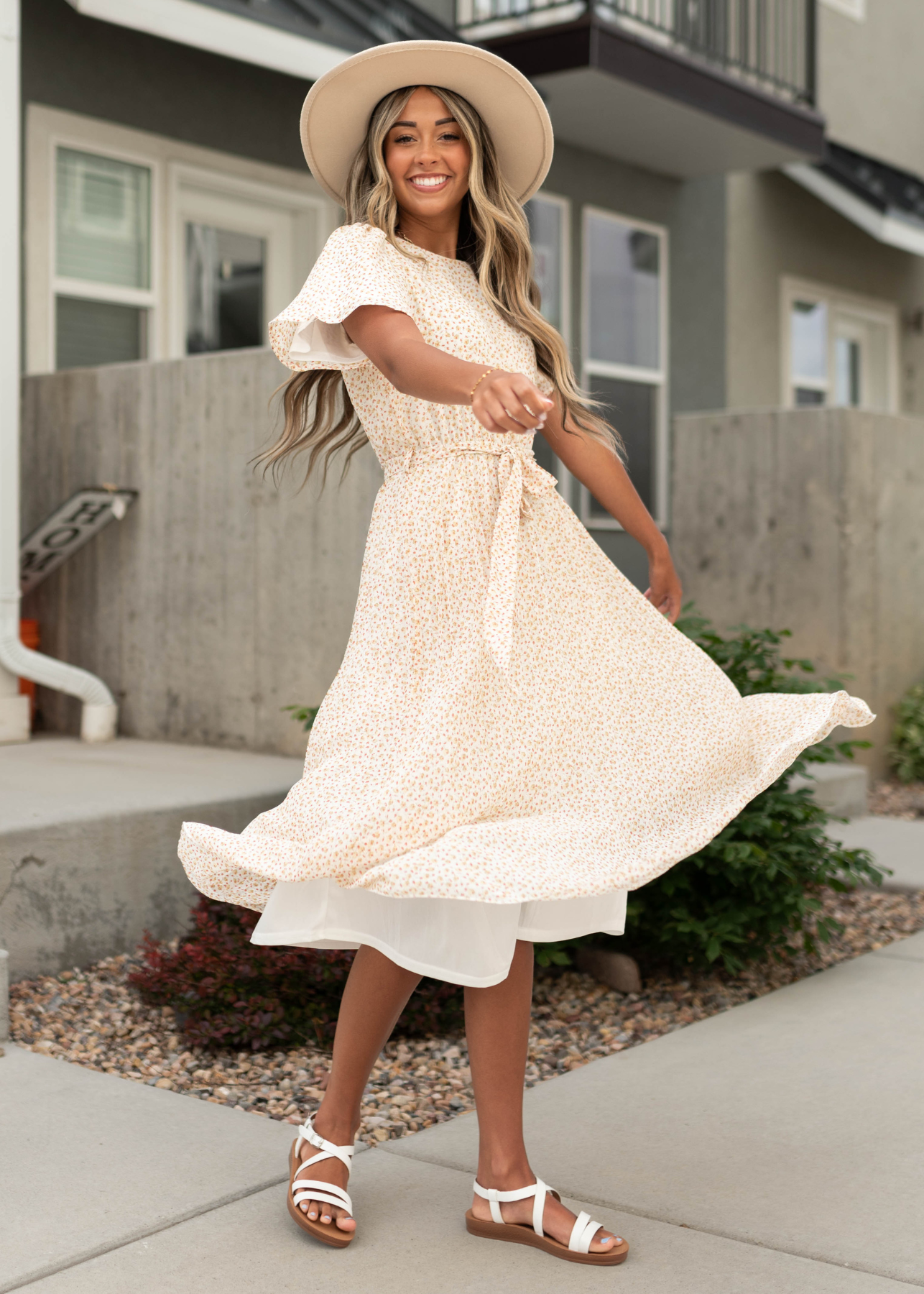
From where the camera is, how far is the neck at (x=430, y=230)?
8.02 ft

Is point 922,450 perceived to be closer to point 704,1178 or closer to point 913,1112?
point 913,1112

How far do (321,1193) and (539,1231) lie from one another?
Result: 35cm

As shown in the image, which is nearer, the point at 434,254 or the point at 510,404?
the point at 510,404

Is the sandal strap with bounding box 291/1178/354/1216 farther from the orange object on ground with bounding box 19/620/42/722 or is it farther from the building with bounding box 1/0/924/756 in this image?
the building with bounding box 1/0/924/756

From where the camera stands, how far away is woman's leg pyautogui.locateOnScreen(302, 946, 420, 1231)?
2289 millimetres

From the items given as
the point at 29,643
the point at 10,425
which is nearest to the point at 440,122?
the point at 10,425

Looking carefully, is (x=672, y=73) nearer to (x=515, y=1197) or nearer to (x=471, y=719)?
(x=471, y=719)

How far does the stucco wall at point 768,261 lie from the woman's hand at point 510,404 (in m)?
8.50

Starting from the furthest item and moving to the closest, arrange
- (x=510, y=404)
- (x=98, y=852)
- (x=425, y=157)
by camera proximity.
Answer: (x=98, y=852), (x=425, y=157), (x=510, y=404)

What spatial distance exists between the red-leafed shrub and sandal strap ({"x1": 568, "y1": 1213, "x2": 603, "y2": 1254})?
3.94ft

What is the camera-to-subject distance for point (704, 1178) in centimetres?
257

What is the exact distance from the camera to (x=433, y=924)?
218 cm

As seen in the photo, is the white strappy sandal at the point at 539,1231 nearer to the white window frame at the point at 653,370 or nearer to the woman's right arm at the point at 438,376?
the woman's right arm at the point at 438,376

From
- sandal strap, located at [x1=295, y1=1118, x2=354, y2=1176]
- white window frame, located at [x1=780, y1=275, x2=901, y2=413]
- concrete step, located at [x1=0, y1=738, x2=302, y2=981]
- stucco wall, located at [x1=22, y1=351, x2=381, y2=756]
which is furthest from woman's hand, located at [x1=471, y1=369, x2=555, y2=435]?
white window frame, located at [x1=780, y1=275, x2=901, y2=413]
